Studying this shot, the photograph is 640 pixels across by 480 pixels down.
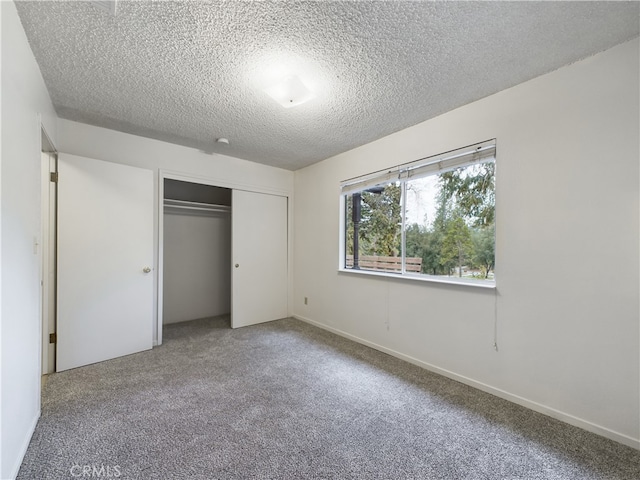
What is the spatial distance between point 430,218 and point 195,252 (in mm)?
3486

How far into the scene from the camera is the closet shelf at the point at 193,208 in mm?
3940

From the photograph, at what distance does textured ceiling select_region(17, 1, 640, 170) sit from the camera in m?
1.46

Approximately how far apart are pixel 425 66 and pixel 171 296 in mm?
4207

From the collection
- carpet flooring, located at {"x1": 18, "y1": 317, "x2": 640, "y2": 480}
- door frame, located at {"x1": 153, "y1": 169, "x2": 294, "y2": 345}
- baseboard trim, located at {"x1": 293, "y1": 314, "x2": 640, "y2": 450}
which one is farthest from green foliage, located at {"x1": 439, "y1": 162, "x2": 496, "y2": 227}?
door frame, located at {"x1": 153, "y1": 169, "x2": 294, "y2": 345}

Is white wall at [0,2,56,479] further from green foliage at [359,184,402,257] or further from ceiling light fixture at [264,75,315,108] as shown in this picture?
green foliage at [359,184,402,257]

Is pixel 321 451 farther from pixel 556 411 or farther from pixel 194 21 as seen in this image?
pixel 194 21

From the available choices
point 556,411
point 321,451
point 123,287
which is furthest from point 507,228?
point 123,287

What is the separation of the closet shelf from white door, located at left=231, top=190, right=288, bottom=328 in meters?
0.69

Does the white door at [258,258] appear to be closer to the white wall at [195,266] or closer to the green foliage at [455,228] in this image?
the white wall at [195,266]

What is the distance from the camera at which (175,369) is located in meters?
2.55

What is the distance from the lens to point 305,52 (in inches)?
69.3

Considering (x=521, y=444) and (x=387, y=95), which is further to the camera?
(x=387, y=95)

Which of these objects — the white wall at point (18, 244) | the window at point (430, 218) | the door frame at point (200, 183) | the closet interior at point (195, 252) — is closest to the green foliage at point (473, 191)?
the window at point (430, 218)

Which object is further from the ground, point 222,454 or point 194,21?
point 194,21
